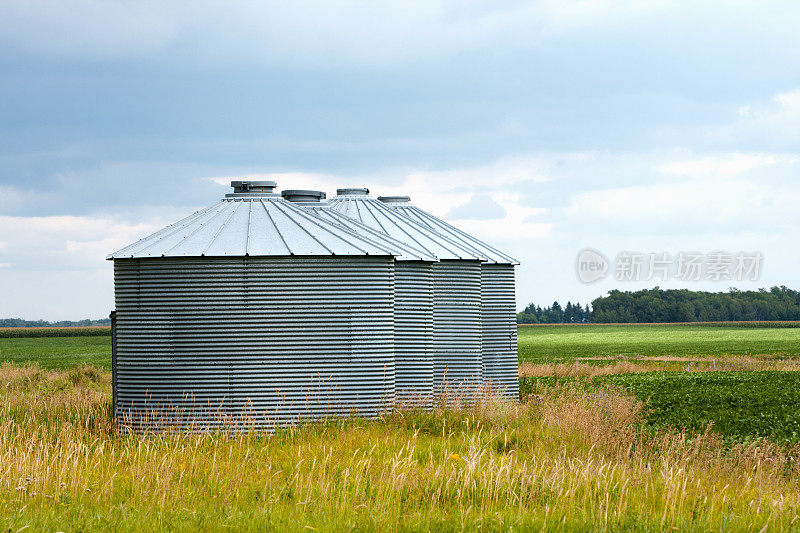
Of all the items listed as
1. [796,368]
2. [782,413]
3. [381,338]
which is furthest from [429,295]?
[796,368]

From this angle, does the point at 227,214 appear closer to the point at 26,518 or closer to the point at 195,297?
the point at 195,297

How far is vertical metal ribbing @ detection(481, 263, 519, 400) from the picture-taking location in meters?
21.4

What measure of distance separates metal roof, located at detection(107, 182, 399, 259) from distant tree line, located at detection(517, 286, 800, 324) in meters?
123

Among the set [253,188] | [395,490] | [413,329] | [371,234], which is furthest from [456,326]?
[395,490]

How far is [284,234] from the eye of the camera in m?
16.2

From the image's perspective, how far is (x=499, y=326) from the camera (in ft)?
71.4

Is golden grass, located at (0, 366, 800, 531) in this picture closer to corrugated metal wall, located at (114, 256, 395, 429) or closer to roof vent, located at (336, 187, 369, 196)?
corrugated metal wall, located at (114, 256, 395, 429)

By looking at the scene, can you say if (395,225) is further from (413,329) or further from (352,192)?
(413,329)

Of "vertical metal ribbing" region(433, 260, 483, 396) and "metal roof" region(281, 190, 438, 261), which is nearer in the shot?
"metal roof" region(281, 190, 438, 261)

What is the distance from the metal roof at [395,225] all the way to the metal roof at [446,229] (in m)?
0.48

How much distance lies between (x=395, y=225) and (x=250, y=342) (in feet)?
24.0

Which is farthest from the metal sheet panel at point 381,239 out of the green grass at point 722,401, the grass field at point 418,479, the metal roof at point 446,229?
the green grass at point 722,401

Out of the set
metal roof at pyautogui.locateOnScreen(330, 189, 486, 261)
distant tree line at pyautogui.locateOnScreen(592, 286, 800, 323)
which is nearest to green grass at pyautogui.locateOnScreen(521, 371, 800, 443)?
metal roof at pyautogui.locateOnScreen(330, 189, 486, 261)

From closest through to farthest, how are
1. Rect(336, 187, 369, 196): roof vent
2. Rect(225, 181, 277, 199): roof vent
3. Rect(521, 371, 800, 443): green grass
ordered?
Answer: Rect(521, 371, 800, 443): green grass
Rect(225, 181, 277, 199): roof vent
Rect(336, 187, 369, 196): roof vent
